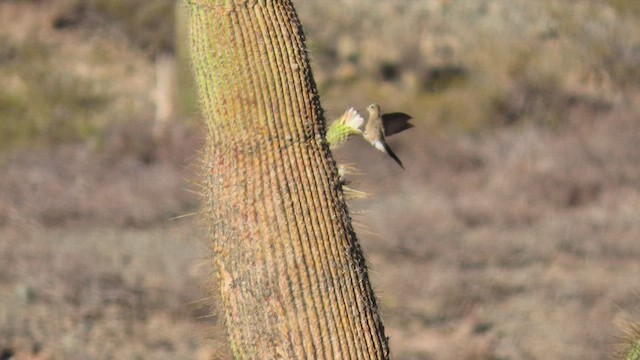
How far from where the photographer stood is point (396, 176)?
11.4 metres

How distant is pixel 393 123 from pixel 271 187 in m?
0.43

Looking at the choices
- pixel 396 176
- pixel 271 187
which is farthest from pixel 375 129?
pixel 396 176

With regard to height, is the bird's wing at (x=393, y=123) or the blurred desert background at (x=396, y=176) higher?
the blurred desert background at (x=396, y=176)

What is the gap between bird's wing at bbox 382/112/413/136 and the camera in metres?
2.74

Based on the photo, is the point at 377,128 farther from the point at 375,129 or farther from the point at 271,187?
the point at 271,187

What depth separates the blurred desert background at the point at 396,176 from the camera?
662 cm

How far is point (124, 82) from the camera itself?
1642cm

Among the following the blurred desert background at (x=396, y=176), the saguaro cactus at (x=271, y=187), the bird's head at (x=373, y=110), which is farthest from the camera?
the blurred desert background at (x=396, y=176)

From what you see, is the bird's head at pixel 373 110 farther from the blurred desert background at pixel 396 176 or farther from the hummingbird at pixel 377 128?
the blurred desert background at pixel 396 176

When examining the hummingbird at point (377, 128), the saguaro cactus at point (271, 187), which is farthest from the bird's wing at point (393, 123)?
the saguaro cactus at point (271, 187)

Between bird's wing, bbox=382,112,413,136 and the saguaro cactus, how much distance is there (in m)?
0.22

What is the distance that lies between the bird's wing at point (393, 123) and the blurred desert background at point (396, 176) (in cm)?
23

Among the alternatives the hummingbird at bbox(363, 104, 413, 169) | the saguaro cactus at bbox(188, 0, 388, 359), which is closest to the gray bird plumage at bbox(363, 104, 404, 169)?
the hummingbird at bbox(363, 104, 413, 169)

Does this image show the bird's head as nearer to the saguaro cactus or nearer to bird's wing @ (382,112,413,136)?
bird's wing @ (382,112,413,136)
